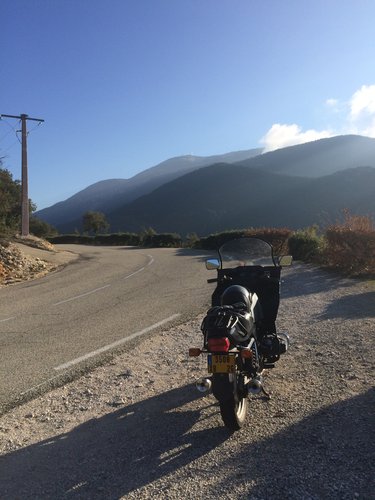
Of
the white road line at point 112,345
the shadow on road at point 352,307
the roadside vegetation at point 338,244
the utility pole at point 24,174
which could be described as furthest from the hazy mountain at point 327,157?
the white road line at point 112,345

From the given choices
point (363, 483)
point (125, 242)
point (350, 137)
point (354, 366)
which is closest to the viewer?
point (363, 483)

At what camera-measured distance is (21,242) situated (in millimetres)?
27312

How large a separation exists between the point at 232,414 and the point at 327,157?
7717 inches

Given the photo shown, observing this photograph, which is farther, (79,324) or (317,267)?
(317,267)

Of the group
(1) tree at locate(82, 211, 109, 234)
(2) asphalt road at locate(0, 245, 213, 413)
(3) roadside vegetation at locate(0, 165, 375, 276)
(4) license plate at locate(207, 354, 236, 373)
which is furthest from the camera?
(1) tree at locate(82, 211, 109, 234)

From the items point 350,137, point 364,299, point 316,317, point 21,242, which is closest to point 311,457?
point 316,317

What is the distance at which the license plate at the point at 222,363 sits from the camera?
3.52 m

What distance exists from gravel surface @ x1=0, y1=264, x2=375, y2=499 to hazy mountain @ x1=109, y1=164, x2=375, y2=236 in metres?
69.8

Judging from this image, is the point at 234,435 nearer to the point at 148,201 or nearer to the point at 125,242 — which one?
the point at 125,242

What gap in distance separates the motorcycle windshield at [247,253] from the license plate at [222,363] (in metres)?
1.60

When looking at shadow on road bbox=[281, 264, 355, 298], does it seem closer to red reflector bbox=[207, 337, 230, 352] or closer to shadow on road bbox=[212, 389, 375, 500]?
shadow on road bbox=[212, 389, 375, 500]

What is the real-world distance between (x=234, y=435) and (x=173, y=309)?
228 inches

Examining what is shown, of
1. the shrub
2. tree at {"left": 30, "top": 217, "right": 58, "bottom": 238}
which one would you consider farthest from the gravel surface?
tree at {"left": 30, "top": 217, "right": 58, "bottom": 238}

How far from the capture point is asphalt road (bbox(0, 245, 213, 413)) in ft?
18.8
